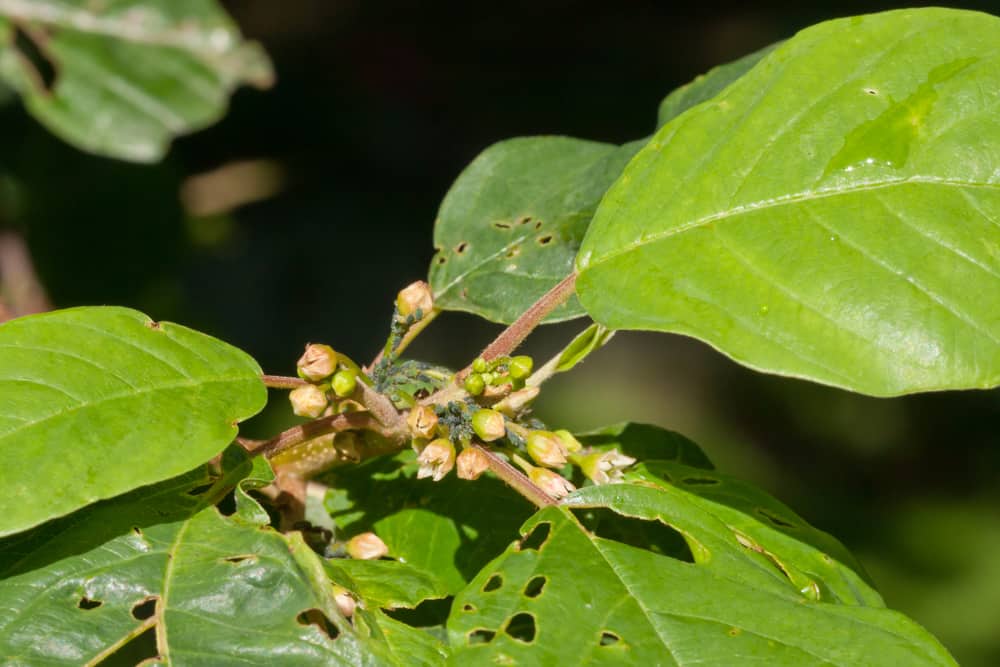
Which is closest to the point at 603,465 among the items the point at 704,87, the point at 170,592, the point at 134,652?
the point at 170,592

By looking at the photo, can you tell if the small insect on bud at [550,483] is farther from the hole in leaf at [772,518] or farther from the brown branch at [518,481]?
the hole in leaf at [772,518]

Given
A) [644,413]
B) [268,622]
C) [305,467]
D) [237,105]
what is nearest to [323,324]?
[237,105]

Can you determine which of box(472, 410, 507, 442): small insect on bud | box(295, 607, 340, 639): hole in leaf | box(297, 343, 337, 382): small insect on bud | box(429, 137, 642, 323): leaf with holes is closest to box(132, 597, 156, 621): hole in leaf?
box(295, 607, 340, 639): hole in leaf

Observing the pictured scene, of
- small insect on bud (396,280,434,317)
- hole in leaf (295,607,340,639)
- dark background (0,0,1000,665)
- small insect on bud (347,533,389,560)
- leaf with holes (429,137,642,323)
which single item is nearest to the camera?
hole in leaf (295,607,340,639)

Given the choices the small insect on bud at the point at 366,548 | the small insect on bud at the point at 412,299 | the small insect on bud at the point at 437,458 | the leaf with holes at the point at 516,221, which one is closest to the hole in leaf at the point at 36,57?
the leaf with holes at the point at 516,221

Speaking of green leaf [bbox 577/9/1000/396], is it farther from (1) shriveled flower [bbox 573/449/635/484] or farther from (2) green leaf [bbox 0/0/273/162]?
(2) green leaf [bbox 0/0/273/162]

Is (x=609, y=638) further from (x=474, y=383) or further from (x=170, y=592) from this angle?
(x=170, y=592)

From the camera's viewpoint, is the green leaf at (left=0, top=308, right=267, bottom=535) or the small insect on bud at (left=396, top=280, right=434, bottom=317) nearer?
the green leaf at (left=0, top=308, right=267, bottom=535)
